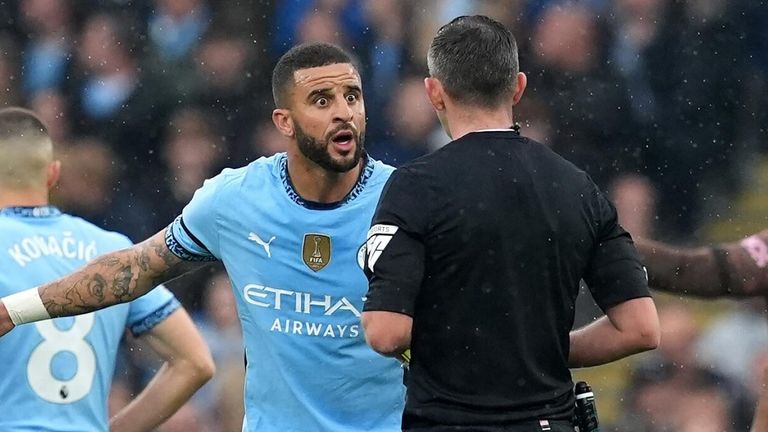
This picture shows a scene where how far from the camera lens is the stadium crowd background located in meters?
7.26

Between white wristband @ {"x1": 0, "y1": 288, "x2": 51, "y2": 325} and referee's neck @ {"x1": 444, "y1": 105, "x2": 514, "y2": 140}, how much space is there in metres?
1.47

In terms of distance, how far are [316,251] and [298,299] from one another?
0.50 feet

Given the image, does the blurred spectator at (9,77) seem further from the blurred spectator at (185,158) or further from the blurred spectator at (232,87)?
the blurred spectator at (232,87)

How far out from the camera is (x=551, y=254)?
3457 mm

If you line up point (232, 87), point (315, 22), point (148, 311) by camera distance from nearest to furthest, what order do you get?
point (148, 311)
point (315, 22)
point (232, 87)

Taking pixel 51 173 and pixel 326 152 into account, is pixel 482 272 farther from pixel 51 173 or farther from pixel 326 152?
pixel 51 173

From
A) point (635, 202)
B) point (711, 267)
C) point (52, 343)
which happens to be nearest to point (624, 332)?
point (52, 343)

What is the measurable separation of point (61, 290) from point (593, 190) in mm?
1672

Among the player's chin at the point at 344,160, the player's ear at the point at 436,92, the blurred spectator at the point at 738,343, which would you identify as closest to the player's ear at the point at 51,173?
the player's chin at the point at 344,160

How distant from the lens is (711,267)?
276 inches

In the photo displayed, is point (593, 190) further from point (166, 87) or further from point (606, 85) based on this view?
point (166, 87)

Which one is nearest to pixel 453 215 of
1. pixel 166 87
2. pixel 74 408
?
pixel 74 408

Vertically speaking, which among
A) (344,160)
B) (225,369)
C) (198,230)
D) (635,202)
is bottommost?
(225,369)

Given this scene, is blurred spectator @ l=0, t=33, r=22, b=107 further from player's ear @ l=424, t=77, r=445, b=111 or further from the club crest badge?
player's ear @ l=424, t=77, r=445, b=111
